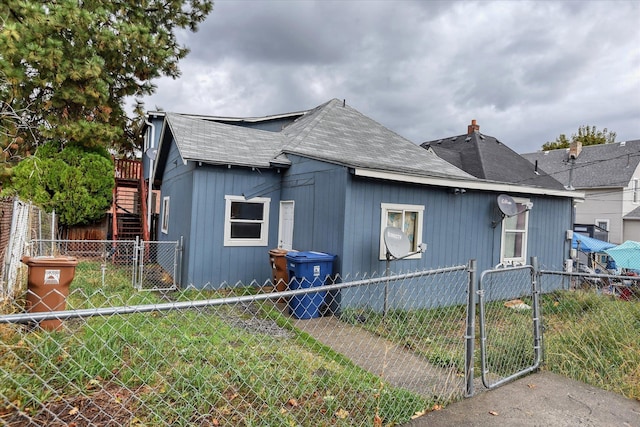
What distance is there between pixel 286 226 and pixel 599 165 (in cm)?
2706

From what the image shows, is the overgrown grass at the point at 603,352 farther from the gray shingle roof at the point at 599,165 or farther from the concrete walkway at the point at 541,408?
the gray shingle roof at the point at 599,165

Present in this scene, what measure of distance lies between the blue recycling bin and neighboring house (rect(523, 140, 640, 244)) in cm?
2167

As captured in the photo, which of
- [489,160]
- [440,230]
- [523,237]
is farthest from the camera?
[489,160]

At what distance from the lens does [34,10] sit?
968 centimetres

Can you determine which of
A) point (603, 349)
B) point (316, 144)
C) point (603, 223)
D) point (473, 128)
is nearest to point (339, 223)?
point (316, 144)

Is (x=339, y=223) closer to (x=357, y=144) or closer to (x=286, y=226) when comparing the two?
(x=286, y=226)

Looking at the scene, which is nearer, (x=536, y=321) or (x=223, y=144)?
(x=536, y=321)

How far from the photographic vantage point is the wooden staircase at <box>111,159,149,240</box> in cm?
1300

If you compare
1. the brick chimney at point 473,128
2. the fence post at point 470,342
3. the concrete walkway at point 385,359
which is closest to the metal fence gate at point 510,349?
the fence post at point 470,342

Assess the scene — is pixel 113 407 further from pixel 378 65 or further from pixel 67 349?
pixel 378 65

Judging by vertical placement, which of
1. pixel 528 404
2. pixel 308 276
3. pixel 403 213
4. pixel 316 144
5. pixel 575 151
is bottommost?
pixel 528 404

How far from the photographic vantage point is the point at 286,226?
893 cm

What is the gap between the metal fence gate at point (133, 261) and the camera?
7.93 m

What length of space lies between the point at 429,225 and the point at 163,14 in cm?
1520
